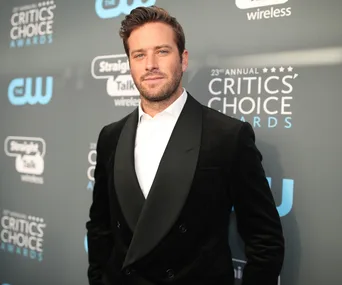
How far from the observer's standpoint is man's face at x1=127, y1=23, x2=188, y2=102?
1055 millimetres

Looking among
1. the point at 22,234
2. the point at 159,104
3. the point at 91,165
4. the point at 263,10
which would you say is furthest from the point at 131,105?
the point at 22,234

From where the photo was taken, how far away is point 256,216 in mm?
1002

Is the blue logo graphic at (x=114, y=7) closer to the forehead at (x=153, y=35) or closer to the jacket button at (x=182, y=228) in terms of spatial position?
the forehead at (x=153, y=35)

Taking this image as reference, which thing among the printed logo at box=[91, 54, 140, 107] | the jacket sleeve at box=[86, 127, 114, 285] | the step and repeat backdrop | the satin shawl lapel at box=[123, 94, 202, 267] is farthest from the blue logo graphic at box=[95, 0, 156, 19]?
the satin shawl lapel at box=[123, 94, 202, 267]

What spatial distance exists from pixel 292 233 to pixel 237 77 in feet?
1.89

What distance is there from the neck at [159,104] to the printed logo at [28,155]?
3.23ft

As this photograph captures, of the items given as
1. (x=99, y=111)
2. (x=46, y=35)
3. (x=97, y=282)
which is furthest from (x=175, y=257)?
(x=46, y=35)

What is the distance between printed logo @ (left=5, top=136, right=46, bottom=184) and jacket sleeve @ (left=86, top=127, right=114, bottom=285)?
0.77 m

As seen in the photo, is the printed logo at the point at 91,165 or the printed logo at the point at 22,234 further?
the printed logo at the point at 22,234

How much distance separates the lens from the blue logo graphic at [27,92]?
1.88 metres

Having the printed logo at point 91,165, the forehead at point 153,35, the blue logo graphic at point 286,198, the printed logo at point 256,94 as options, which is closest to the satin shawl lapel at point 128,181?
the forehead at point 153,35

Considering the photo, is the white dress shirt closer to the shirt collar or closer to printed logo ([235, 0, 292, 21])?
the shirt collar

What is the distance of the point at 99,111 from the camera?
170 centimetres

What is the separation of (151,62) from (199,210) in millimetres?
441
